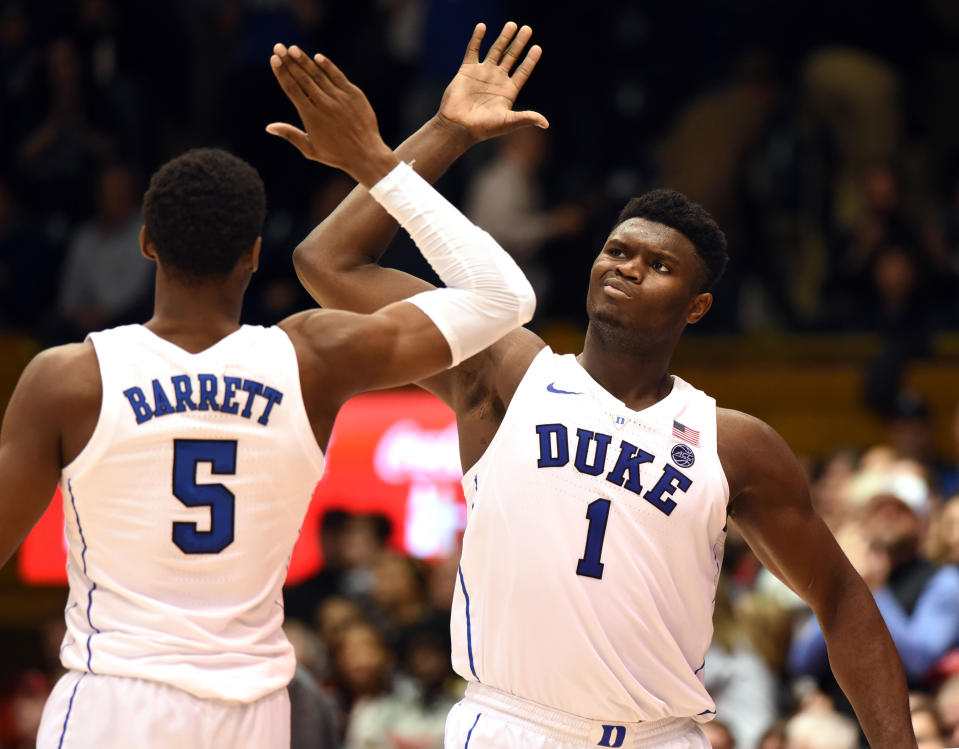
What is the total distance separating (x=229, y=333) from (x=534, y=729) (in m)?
1.46

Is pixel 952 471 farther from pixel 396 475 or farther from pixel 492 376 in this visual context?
pixel 492 376

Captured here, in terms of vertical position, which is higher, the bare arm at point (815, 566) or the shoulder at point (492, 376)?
the shoulder at point (492, 376)

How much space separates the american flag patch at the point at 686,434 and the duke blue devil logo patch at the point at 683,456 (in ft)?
0.10

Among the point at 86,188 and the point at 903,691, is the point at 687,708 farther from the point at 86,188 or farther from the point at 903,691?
the point at 86,188

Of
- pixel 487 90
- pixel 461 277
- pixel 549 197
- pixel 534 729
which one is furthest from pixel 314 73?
pixel 549 197

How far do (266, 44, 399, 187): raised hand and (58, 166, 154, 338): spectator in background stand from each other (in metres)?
7.40

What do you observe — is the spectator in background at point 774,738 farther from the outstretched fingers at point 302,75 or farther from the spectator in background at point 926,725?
the outstretched fingers at point 302,75

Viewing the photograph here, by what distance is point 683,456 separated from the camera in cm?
461

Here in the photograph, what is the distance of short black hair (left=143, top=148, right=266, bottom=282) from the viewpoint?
3898mm

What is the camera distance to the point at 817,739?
691 cm

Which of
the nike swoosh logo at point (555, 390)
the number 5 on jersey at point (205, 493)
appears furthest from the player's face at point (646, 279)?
the number 5 on jersey at point (205, 493)

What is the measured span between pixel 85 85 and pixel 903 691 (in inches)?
379

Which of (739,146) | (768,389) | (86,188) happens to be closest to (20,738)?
(86,188)

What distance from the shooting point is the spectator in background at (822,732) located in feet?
22.6
